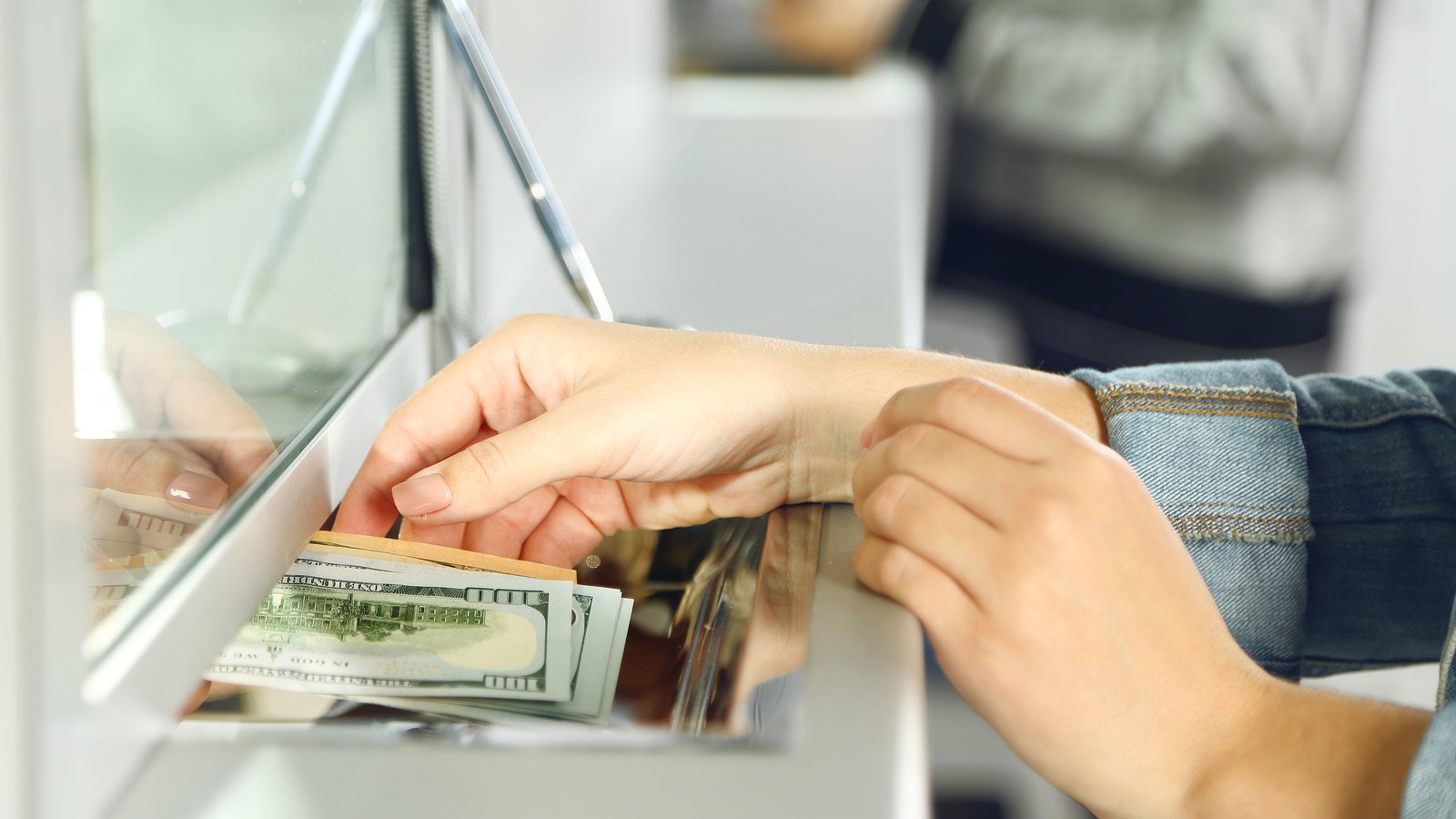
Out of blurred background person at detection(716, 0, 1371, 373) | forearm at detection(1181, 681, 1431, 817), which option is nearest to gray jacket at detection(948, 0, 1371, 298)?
blurred background person at detection(716, 0, 1371, 373)

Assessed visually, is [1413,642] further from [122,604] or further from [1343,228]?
[1343,228]

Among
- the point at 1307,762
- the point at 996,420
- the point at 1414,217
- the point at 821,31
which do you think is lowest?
the point at 1307,762

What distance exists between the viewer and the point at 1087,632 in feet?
1.19

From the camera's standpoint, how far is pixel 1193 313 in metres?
1.92

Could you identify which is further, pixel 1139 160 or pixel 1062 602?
pixel 1139 160

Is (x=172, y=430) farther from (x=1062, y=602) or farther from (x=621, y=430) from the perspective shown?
(x=1062, y=602)

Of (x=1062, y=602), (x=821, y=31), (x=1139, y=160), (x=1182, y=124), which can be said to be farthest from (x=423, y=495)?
(x=821, y=31)

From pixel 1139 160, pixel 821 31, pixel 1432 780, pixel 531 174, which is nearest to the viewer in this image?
pixel 1432 780

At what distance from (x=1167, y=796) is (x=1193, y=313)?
5.51 feet

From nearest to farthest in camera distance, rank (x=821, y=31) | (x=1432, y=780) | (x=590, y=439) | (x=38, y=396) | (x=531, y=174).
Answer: (x=38, y=396), (x=1432, y=780), (x=590, y=439), (x=531, y=174), (x=821, y=31)

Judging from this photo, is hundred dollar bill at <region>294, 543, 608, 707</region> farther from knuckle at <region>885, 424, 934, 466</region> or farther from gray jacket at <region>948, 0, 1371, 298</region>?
gray jacket at <region>948, 0, 1371, 298</region>

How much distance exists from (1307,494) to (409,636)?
0.37 metres

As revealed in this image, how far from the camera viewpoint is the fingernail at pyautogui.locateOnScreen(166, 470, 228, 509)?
34cm

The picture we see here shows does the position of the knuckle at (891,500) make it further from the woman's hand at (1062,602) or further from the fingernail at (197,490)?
the fingernail at (197,490)
